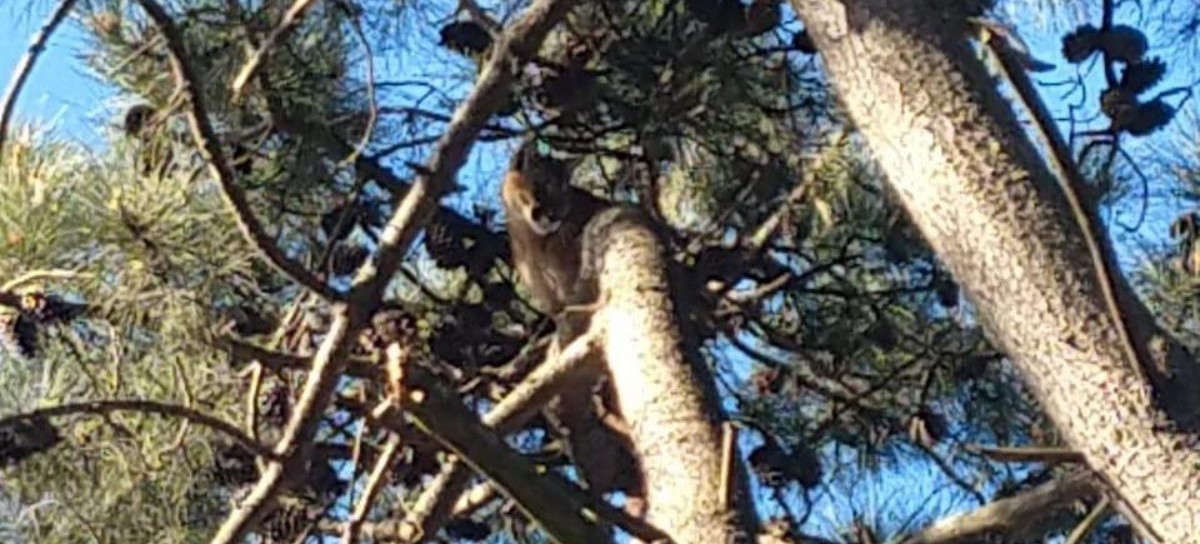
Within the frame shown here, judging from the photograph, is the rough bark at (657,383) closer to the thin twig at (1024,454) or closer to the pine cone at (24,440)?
the thin twig at (1024,454)

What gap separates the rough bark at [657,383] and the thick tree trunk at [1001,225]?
0.80 ft

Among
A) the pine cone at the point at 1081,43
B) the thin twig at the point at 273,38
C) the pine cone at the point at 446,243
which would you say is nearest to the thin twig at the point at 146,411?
the thin twig at the point at 273,38

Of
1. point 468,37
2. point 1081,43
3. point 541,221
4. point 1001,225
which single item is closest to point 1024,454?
point 1001,225

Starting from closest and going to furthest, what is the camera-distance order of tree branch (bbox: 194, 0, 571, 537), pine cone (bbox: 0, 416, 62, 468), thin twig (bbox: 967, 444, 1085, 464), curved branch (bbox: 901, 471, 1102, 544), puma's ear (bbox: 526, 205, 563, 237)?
1. thin twig (bbox: 967, 444, 1085, 464)
2. curved branch (bbox: 901, 471, 1102, 544)
3. tree branch (bbox: 194, 0, 571, 537)
4. pine cone (bbox: 0, 416, 62, 468)
5. puma's ear (bbox: 526, 205, 563, 237)

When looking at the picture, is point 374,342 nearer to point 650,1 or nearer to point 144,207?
point 144,207

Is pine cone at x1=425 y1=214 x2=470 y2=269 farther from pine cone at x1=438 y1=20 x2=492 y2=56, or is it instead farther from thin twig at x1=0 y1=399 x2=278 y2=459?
thin twig at x1=0 y1=399 x2=278 y2=459

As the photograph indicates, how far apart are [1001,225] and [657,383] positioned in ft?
1.21

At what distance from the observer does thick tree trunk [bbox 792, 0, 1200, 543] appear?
1.28m

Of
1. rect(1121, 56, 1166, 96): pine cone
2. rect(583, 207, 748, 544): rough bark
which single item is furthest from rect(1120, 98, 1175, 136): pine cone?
rect(583, 207, 748, 544): rough bark

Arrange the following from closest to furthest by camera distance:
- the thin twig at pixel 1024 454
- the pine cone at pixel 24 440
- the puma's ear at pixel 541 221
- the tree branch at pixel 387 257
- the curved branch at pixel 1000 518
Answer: the thin twig at pixel 1024 454, the curved branch at pixel 1000 518, the tree branch at pixel 387 257, the pine cone at pixel 24 440, the puma's ear at pixel 541 221

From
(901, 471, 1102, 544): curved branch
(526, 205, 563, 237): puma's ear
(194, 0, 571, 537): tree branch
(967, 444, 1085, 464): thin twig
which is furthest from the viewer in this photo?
(526, 205, 563, 237): puma's ear

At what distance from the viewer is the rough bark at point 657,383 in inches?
61.2

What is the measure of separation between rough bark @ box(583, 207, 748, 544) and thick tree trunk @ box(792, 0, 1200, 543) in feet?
0.80

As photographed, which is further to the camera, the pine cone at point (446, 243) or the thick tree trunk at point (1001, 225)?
the pine cone at point (446, 243)
